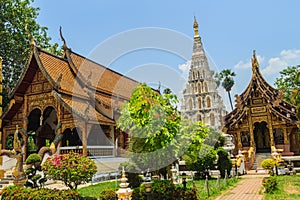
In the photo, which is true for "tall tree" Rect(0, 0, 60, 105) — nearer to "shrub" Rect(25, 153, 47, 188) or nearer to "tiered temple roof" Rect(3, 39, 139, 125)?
"tiered temple roof" Rect(3, 39, 139, 125)

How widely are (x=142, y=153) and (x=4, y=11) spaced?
21.7 metres

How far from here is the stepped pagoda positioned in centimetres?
4669

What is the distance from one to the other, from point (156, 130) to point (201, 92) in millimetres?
42642

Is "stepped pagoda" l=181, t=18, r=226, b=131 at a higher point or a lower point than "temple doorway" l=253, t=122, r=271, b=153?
higher

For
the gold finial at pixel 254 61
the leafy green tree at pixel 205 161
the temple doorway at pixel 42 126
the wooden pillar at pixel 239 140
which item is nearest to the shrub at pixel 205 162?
the leafy green tree at pixel 205 161

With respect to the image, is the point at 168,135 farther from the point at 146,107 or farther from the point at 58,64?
the point at 58,64

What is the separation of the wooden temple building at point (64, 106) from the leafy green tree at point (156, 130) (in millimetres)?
6378

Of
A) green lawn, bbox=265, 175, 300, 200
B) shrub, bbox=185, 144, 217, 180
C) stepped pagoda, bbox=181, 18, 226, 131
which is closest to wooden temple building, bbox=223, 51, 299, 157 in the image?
shrub, bbox=185, 144, 217, 180

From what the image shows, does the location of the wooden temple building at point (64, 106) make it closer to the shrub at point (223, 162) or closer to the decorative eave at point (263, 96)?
the shrub at point (223, 162)

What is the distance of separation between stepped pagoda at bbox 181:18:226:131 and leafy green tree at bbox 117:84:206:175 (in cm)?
3956

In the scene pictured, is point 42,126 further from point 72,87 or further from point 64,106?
point 64,106

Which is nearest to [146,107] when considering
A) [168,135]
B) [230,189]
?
[168,135]

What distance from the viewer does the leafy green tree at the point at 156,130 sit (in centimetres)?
684

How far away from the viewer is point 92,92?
53.1 ft
